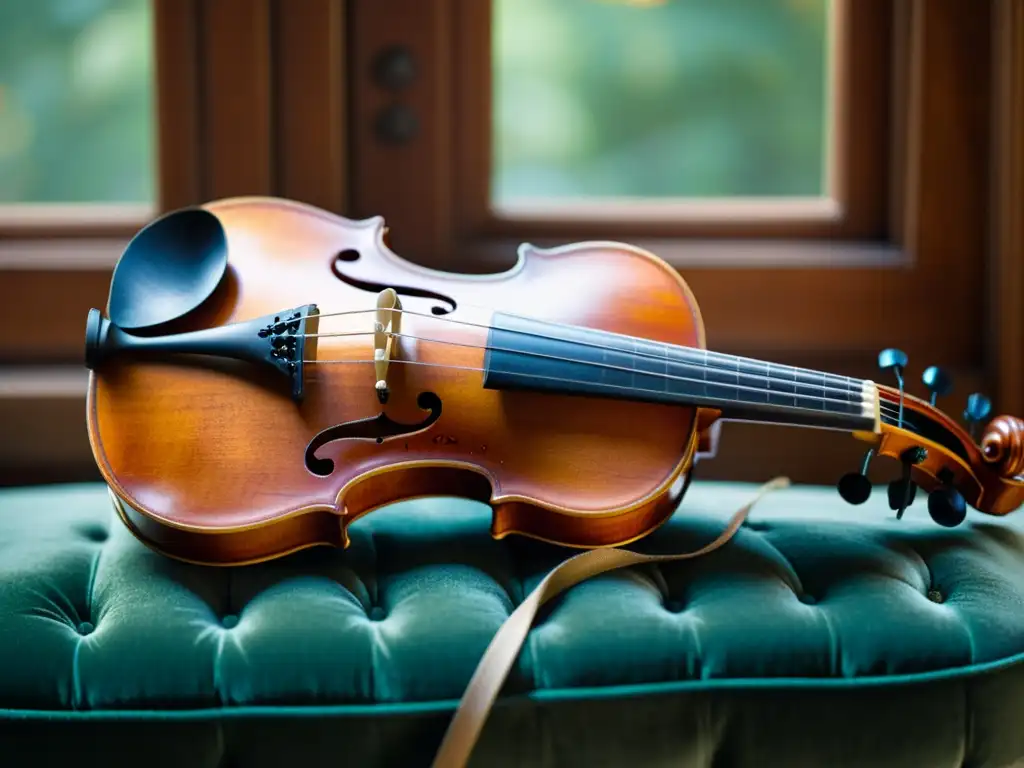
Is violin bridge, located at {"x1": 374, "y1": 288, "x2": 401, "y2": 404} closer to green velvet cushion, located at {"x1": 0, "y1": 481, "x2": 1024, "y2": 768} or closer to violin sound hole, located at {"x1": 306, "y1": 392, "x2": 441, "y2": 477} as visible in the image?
violin sound hole, located at {"x1": 306, "y1": 392, "x2": 441, "y2": 477}

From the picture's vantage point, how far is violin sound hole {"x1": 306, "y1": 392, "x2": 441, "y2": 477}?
79 centimetres

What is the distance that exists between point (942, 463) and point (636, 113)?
0.71 metres

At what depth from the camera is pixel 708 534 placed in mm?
886

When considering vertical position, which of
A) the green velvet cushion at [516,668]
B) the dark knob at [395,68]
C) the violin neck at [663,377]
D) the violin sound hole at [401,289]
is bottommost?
the green velvet cushion at [516,668]

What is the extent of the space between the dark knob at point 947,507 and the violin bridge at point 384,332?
1.71ft

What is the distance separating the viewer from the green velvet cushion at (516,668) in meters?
0.67

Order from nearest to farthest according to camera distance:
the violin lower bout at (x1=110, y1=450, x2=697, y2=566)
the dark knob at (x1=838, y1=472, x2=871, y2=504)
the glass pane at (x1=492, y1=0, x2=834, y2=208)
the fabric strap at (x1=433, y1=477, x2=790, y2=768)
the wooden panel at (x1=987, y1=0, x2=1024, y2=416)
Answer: the fabric strap at (x1=433, y1=477, x2=790, y2=768), the violin lower bout at (x1=110, y1=450, x2=697, y2=566), the dark knob at (x1=838, y1=472, x2=871, y2=504), the wooden panel at (x1=987, y1=0, x2=1024, y2=416), the glass pane at (x1=492, y1=0, x2=834, y2=208)

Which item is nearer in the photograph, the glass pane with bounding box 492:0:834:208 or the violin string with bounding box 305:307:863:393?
the violin string with bounding box 305:307:863:393

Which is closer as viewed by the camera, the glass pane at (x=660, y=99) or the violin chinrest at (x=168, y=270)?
the violin chinrest at (x=168, y=270)

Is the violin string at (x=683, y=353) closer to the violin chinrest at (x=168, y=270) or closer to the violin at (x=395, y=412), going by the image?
the violin at (x=395, y=412)

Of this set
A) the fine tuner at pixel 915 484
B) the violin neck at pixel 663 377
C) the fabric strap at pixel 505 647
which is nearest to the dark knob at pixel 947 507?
the fine tuner at pixel 915 484

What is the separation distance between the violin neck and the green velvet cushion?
0.14 m

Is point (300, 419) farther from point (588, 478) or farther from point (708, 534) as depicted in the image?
point (708, 534)

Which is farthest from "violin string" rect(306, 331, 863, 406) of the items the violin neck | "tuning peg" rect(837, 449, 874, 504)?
"tuning peg" rect(837, 449, 874, 504)
